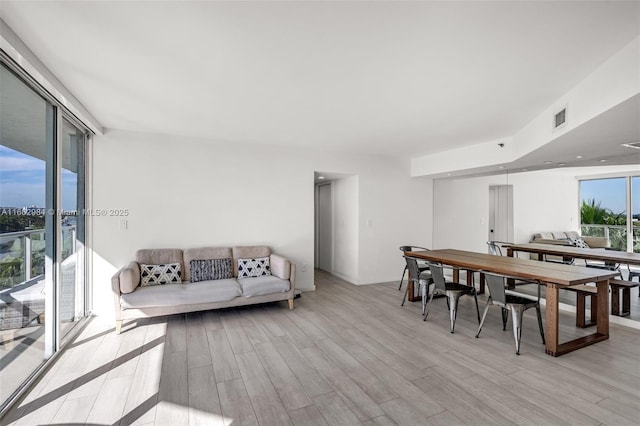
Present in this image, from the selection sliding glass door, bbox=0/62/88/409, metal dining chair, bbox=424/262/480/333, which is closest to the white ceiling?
sliding glass door, bbox=0/62/88/409

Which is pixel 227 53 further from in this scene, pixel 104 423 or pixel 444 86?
pixel 104 423

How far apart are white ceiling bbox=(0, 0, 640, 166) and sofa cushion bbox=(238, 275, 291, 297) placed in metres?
2.18

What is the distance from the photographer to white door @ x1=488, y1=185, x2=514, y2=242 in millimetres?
4941

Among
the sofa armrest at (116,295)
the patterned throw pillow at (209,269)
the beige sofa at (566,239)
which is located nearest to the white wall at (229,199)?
the patterned throw pillow at (209,269)

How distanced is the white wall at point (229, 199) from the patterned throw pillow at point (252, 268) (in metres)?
0.46

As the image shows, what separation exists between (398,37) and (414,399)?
258 cm

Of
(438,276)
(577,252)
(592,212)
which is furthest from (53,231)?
(592,212)

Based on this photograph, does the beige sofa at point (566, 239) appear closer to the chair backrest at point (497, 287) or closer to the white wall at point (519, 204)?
the white wall at point (519, 204)

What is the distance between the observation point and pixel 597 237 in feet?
13.5

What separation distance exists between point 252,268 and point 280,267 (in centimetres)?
46

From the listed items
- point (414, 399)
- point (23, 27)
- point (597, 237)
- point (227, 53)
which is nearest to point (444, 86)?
point (227, 53)

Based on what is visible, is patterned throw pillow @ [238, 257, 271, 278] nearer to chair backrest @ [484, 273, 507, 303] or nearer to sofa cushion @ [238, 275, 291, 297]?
sofa cushion @ [238, 275, 291, 297]

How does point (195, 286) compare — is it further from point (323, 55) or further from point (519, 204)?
point (519, 204)

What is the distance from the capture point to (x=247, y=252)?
4707 millimetres
